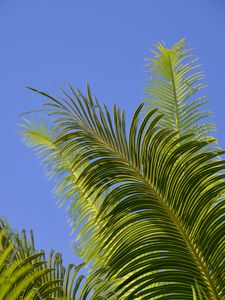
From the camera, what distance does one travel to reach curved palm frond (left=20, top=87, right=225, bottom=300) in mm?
3357

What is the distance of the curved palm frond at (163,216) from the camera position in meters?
3.36

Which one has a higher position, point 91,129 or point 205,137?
point 205,137

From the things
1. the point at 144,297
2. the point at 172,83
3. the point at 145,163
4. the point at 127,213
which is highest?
the point at 172,83

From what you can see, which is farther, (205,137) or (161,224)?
(205,137)

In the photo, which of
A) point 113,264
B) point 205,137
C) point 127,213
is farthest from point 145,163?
point 205,137

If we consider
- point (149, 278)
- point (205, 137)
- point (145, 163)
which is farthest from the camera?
point (205, 137)

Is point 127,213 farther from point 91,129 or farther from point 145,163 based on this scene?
point 91,129

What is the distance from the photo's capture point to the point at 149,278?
3.32m

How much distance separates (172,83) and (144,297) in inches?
73.4

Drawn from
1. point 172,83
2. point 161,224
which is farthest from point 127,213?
point 172,83

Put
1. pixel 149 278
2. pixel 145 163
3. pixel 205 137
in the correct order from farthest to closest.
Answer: pixel 205 137 → pixel 145 163 → pixel 149 278

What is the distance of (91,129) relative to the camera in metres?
3.73

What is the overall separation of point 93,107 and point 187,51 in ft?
4.32

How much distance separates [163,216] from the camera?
348 cm
